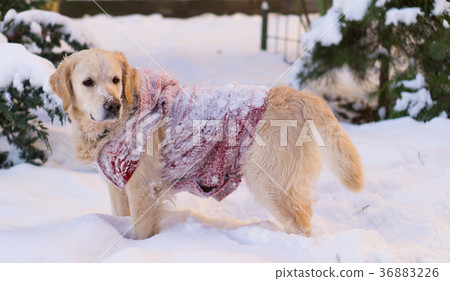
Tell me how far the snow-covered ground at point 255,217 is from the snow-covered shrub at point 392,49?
30 centimetres

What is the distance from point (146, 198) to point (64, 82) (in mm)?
800

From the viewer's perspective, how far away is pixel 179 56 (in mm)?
7016

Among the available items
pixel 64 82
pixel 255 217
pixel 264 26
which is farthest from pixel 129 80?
pixel 264 26

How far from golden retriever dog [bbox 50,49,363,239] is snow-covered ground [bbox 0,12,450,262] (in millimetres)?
182

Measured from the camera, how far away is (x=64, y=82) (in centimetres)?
242

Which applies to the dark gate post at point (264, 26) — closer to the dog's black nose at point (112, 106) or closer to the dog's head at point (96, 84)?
the dog's head at point (96, 84)

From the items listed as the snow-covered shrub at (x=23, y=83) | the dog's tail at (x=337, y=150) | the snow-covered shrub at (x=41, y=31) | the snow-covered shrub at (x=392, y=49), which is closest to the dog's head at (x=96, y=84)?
the snow-covered shrub at (x=23, y=83)

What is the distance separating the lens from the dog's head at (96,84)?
2.34m

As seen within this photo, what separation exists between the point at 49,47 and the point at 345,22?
2.86 metres

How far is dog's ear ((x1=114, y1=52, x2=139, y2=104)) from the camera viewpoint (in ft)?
8.03

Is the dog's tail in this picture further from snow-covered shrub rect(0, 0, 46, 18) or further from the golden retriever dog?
snow-covered shrub rect(0, 0, 46, 18)

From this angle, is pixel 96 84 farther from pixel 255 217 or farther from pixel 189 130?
pixel 255 217

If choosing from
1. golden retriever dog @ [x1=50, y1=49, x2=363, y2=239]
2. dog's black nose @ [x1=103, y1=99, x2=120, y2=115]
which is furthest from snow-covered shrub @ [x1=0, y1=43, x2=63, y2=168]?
dog's black nose @ [x1=103, y1=99, x2=120, y2=115]

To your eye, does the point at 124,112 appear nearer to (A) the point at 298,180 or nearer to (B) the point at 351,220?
(A) the point at 298,180
